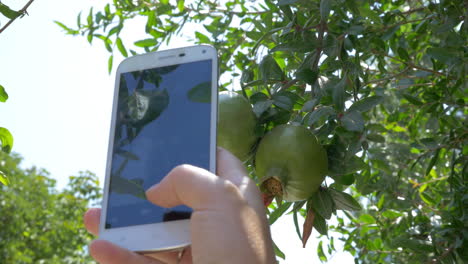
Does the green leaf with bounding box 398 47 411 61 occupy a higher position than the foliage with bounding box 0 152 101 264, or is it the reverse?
the foliage with bounding box 0 152 101 264

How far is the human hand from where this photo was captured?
0.72 meters

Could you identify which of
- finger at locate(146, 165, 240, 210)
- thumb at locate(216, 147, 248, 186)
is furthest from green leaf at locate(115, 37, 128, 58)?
finger at locate(146, 165, 240, 210)

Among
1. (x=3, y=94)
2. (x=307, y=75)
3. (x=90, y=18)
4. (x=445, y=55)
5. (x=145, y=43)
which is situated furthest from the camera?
(x=90, y=18)

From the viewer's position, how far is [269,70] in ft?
4.06

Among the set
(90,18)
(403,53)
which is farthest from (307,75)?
(90,18)

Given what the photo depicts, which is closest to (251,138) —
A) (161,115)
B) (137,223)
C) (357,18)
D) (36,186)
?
(161,115)

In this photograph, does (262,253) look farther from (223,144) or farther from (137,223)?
(223,144)

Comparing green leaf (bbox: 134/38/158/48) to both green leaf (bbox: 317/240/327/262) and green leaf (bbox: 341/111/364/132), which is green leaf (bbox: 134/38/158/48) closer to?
green leaf (bbox: 317/240/327/262)

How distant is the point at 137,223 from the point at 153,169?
0.37 ft

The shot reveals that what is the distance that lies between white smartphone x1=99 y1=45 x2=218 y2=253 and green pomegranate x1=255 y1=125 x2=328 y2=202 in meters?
0.16

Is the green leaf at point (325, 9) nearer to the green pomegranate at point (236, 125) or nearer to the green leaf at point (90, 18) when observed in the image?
the green pomegranate at point (236, 125)

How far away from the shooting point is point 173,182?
0.78 meters

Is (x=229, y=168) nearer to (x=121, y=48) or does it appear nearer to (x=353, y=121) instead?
(x=353, y=121)

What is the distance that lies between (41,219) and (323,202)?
628cm
